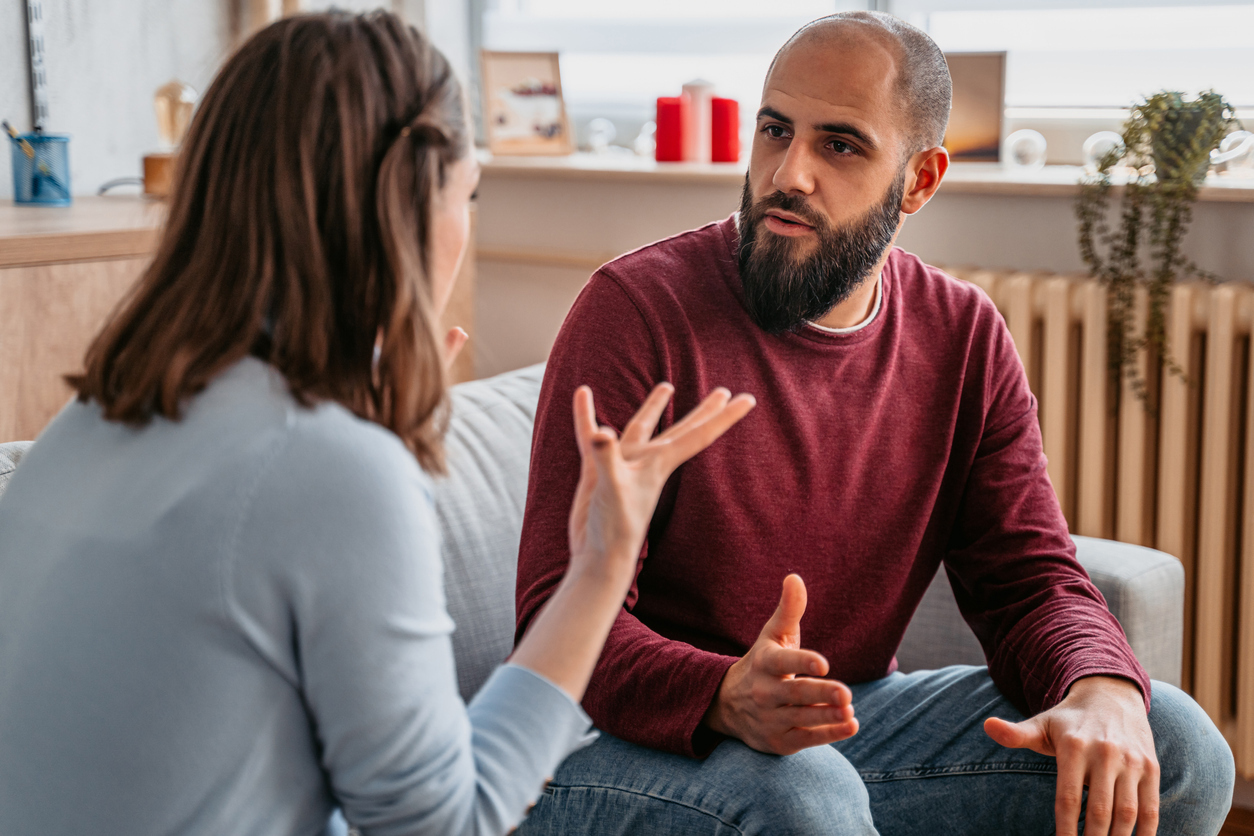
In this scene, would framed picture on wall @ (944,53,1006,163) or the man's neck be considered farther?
framed picture on wall @ (944,53,1006,163)

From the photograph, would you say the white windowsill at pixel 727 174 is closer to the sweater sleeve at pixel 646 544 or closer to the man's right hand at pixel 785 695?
the sweater sleeve at pixel 646 544

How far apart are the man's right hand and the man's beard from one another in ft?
1.34

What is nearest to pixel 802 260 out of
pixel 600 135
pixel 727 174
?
pixel 727 174

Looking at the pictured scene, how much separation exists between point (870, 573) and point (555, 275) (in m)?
1.45

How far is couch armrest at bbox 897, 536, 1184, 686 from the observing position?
4.83ft

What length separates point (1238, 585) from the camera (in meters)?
1.93

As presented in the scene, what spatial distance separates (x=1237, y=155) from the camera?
78.4 inches

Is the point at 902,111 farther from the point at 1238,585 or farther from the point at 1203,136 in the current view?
the point at 1238,585

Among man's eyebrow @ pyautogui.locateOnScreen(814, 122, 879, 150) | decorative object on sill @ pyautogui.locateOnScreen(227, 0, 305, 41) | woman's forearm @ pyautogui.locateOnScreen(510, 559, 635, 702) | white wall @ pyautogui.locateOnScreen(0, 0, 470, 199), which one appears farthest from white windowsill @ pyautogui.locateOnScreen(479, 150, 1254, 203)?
woman's forearm @ pyautogui.locateOnScreen(510, 559, 635, 702)

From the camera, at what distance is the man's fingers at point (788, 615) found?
1.00 m

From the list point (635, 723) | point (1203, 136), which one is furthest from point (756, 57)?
point (635, 723)

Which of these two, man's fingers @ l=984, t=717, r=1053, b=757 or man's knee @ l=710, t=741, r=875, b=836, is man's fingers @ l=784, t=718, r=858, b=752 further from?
man's fingers @ l=984, t=717, r=1053, b=757

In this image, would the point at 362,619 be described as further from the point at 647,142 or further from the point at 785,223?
the point at 647,142

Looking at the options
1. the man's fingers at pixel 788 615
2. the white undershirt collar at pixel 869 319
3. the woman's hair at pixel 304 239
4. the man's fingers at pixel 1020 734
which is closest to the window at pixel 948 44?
the white undershirt collar at pixel 869 319
